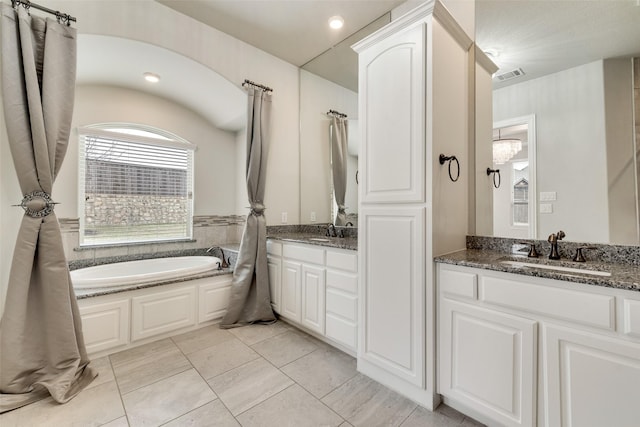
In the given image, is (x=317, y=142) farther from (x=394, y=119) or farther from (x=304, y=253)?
(x=394, y=119)

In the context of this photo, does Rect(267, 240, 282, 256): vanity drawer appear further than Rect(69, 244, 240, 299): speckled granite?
Yes

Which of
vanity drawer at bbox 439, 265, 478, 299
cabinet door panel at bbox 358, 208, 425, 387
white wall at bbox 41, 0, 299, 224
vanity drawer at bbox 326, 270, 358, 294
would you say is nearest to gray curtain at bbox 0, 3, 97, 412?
white wall at bbox 41, 0, 299, 224

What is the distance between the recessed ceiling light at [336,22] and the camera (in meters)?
2.48

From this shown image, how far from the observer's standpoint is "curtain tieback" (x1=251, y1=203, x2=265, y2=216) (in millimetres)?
2773

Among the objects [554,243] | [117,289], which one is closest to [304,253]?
[117,289]

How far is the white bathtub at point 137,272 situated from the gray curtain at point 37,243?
1.29ft

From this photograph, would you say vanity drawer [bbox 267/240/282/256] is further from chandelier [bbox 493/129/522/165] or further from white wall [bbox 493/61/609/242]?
white wall [bbox 493/61/609/242]

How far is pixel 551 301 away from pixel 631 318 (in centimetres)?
23

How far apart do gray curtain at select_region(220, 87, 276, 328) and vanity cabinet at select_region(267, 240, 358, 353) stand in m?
0.12

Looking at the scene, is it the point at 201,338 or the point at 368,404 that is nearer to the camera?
the point at 368,404

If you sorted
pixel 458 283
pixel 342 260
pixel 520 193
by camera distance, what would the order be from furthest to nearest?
pixel 342 260 → pixel 520 193 → pixel 458 283

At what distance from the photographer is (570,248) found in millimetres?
1539

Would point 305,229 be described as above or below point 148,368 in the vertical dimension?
above

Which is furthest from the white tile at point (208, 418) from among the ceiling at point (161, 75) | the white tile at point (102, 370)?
the ceiling at point (161, 75)
